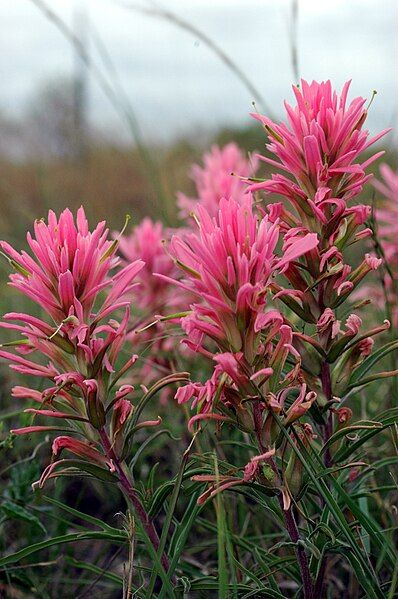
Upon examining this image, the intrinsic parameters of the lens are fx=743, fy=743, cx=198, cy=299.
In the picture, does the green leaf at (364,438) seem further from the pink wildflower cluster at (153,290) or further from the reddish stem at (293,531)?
the pink wildflower cluster at (153,290)

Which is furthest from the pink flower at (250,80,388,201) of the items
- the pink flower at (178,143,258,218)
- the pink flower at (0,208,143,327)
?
the pink flower at (178,143,258,218)

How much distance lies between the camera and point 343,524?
40.4 inches

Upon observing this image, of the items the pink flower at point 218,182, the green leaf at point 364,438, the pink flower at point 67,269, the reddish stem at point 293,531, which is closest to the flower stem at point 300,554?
the reddish stem at point 293,531

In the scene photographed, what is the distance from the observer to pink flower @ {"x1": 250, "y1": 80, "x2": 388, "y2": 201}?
107cm

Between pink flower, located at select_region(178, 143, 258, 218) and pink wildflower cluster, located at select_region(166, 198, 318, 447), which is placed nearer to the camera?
pink wildflower cluster, located at select_region(166, 198, 318, 447)

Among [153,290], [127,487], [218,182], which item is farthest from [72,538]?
[218,182]

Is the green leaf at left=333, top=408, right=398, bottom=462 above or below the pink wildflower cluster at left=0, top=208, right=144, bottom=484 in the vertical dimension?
below

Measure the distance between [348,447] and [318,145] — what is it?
443mm

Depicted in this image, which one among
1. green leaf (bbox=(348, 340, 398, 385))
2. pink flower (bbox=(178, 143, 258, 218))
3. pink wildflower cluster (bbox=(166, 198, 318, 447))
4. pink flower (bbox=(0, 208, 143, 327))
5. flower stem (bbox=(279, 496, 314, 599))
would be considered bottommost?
flower stem (bbox=(279, 496, 314, 599))

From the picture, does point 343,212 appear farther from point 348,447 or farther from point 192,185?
point 192,185

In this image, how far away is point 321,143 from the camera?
1.09 meters

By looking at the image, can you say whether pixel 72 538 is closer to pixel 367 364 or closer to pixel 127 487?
pixel 127 487

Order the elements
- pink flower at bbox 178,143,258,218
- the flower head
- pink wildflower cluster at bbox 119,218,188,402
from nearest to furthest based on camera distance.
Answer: the flower head, pink wildflower cluster at bbox 119,218,188,402, pink flower at bbox 178,143,258,218

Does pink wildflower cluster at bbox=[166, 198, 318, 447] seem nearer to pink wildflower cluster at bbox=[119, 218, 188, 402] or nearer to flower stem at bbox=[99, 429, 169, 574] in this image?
flower stem at bbox=[99, 429, 169, 574]
